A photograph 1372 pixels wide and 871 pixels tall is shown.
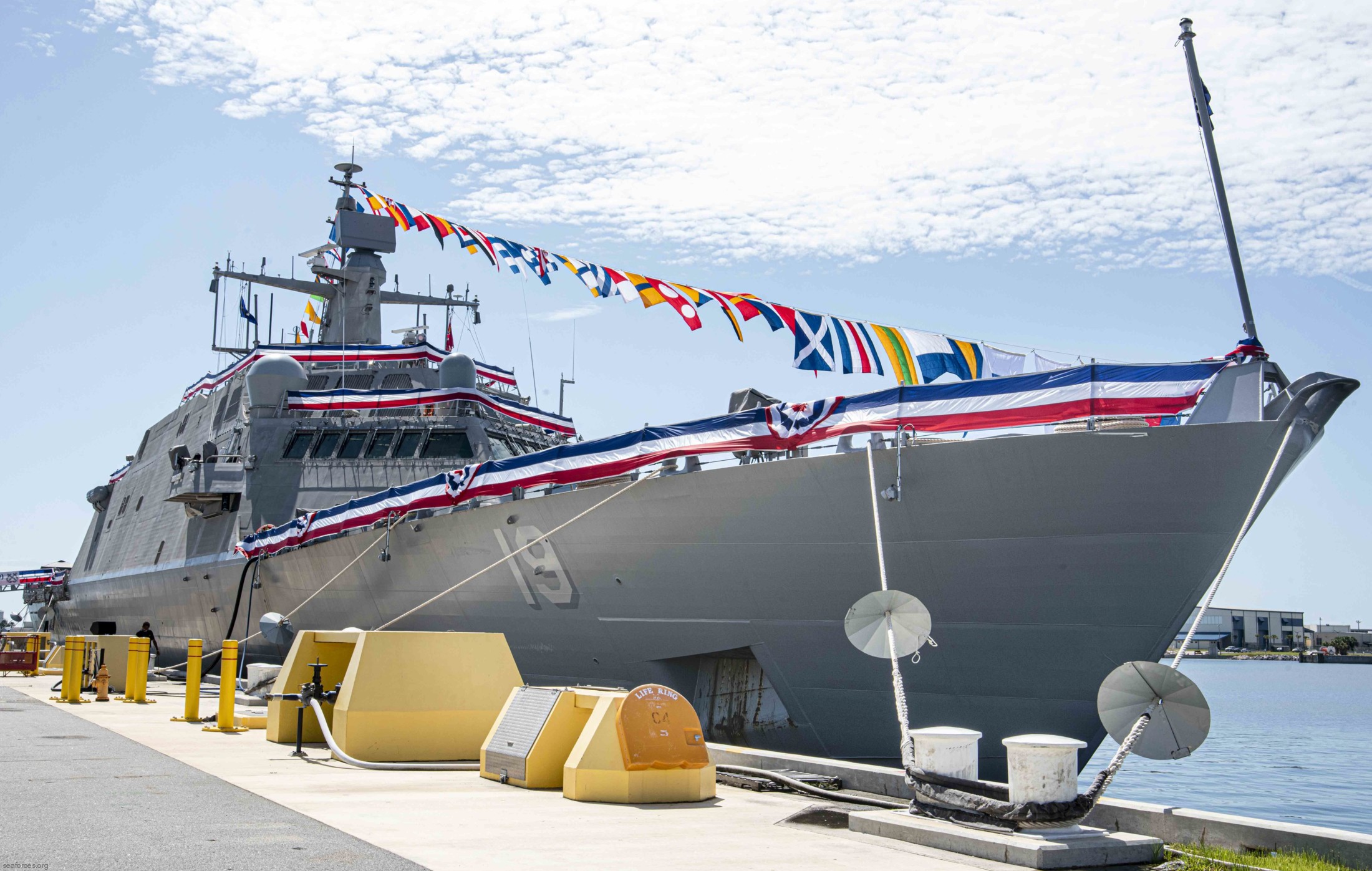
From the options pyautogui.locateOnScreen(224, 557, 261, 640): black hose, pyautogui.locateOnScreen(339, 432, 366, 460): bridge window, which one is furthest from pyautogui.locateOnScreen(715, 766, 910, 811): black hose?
pyautogui.locateOnScreen(339, 432, 366, 460): bridge window

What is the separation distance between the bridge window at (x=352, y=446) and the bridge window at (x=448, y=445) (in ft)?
3.98

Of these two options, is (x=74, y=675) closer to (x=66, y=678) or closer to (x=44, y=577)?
(x=66, y=678)

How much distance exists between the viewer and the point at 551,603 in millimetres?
11297

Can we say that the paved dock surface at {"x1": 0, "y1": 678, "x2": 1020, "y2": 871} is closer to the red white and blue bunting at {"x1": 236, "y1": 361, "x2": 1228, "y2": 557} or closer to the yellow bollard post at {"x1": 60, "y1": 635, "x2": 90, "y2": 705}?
the red white and blue bunting at {"x1": 236, "y1": 361, "x2": 1228, "y2": 557}

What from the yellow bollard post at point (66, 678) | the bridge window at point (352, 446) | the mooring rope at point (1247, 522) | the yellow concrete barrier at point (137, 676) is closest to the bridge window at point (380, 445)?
the bridge window at point (352, 446)

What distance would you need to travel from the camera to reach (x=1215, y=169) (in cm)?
801

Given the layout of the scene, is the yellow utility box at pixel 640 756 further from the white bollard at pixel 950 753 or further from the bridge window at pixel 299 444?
the bridge window at pixel 299 444

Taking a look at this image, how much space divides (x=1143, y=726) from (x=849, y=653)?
12.7 feet

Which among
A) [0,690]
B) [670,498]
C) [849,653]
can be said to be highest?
[670,498]

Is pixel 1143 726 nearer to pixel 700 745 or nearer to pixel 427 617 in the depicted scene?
pixel 700 745

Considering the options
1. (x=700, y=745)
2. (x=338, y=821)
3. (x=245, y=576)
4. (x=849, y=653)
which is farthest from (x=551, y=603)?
(x=245, y=576)

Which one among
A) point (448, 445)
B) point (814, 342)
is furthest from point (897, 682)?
point (448, 445)

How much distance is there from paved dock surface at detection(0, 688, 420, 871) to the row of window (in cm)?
1054

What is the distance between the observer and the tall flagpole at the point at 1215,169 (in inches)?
310
